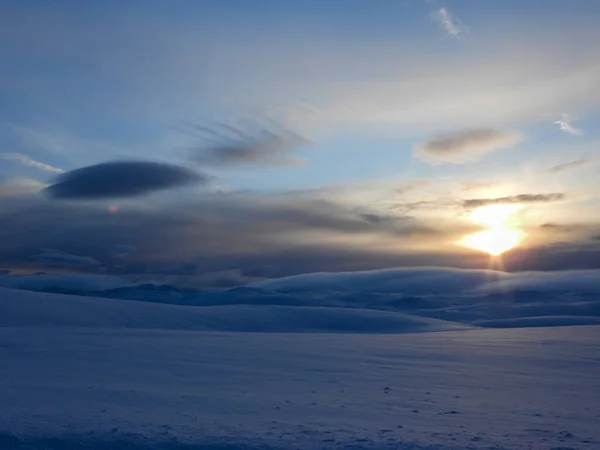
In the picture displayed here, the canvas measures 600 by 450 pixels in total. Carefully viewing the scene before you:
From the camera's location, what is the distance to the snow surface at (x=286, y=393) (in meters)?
7.25

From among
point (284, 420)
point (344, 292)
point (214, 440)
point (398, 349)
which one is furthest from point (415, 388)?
point (344, 292)

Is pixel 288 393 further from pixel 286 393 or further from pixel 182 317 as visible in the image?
pixel 182 317

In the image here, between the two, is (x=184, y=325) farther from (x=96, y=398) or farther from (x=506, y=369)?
(x=96, y=398)

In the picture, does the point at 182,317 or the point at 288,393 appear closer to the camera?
the point at 288,393

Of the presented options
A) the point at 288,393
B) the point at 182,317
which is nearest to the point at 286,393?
the point at 288,393

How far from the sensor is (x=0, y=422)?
7312mm

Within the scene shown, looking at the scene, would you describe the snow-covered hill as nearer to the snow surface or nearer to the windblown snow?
the windblown snow

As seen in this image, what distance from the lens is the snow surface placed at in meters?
7.25

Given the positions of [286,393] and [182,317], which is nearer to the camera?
[286,393]

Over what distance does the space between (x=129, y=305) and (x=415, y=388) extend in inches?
1079

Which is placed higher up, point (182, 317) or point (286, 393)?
point (182, 317)

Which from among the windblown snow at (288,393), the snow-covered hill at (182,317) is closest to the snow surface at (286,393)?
the windblown snow at (288,393)

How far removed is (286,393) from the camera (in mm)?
10352

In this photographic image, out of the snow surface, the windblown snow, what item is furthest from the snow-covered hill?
the snow surface
